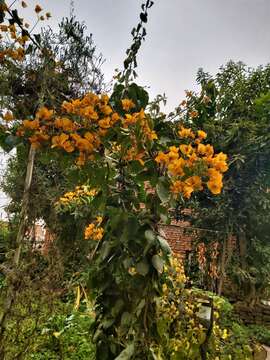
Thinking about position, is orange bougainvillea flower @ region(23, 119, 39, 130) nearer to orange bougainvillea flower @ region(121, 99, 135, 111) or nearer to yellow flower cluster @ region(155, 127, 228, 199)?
orange bougainvillea flower @ region(121, 99, 135, 111)

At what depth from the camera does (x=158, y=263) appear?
110cm

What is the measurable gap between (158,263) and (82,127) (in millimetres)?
531

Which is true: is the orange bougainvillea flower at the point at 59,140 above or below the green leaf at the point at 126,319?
above

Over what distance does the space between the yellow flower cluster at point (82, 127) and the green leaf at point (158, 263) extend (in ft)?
1.15

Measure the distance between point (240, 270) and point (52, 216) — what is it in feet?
11.6

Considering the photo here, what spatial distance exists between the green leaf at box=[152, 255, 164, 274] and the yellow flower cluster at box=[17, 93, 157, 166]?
0.35 metres

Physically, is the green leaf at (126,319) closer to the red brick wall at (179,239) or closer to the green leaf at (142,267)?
the green leaf at (142,267)

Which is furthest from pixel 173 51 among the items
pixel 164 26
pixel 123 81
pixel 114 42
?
pixel 123 81

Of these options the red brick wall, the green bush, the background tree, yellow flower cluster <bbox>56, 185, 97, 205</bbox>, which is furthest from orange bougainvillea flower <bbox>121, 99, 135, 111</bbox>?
the red brick wall

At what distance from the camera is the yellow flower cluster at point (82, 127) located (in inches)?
40.4

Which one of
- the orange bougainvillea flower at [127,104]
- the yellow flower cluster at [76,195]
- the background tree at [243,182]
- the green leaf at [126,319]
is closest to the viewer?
the orange bougainvillea flower at [127,104]

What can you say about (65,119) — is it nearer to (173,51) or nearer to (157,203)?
(157,203)

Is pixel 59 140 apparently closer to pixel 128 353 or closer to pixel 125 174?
pixel 125 174

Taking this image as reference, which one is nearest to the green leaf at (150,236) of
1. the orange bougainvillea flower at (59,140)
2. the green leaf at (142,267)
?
the green leaf at (142,267)
